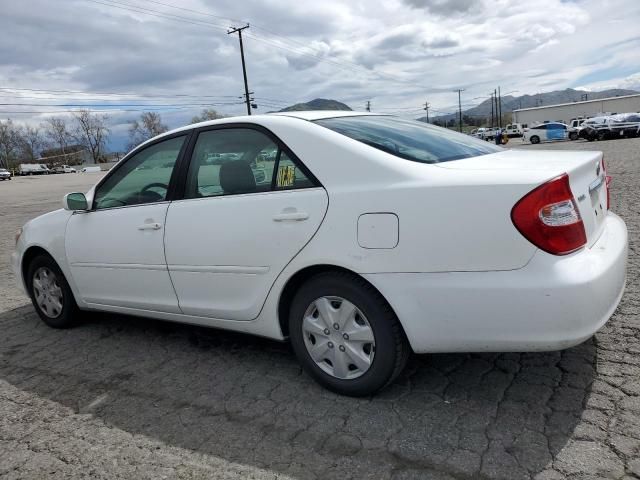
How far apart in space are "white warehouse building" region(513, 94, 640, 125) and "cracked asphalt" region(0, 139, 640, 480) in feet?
215

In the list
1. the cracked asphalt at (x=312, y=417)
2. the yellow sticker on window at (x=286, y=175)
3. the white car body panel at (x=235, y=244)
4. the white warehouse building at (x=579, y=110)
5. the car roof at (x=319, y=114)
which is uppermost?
the white warehouse building at (x=579, y=110)

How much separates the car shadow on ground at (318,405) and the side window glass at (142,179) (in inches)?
45.2

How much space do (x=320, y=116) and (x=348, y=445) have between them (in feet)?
6.42

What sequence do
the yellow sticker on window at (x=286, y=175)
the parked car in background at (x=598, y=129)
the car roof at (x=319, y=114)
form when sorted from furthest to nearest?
the parked car in background at (x=598, y=129) → the car roof at (x=319, y=114) → the yellow sticker on window at (x=286, y=175)

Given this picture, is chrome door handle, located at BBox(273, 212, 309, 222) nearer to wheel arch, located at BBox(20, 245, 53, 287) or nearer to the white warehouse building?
wheel arch, located at BBox(20, 245, 53, 287)

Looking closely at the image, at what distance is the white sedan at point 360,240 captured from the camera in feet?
7.47

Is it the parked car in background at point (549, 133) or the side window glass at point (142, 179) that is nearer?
the side window glass at point (142, 179)

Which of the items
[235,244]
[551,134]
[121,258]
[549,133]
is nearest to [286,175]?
[235,244]

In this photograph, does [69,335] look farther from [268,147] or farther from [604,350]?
[604,350]

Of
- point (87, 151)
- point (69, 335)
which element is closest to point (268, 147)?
point (69, 335)

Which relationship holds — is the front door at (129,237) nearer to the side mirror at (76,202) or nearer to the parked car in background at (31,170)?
the side mirror at (76,202)

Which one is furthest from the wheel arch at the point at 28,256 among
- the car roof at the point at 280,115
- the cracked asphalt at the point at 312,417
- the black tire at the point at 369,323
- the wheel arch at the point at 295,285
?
the black tire at the point at 369,323

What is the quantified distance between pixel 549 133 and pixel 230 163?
44.8m

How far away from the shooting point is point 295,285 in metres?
2.90
